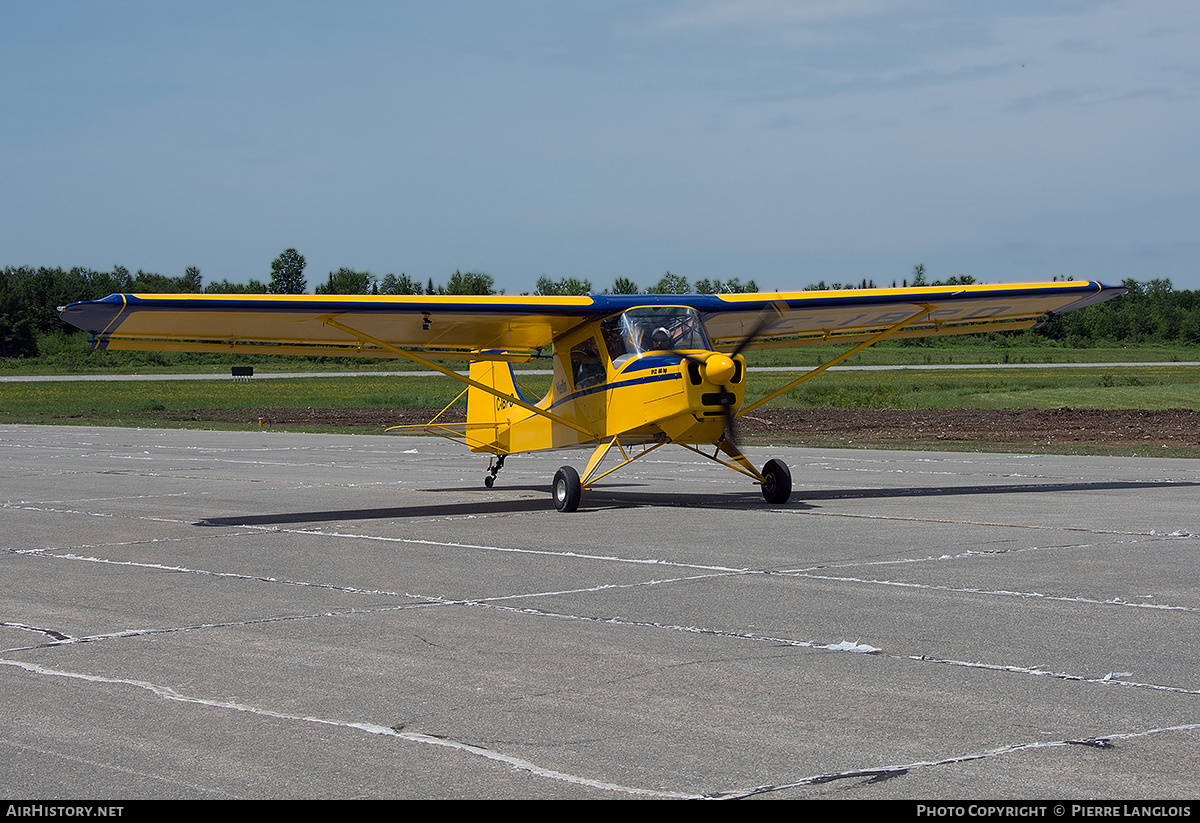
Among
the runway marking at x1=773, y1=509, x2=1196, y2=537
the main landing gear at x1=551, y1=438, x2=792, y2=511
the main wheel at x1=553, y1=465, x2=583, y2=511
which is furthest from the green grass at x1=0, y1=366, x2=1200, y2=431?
the runway marking at x1=773, y1=509, x2=1196, y2=537

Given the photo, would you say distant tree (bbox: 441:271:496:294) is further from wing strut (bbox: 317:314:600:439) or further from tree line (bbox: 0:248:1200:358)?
wing strut (bbox: 317:314:600:439)

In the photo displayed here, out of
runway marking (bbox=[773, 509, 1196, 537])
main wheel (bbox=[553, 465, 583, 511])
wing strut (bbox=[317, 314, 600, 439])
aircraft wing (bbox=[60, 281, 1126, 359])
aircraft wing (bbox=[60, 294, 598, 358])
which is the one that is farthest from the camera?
wing strut (bbox=[317, 314, 600, 439])

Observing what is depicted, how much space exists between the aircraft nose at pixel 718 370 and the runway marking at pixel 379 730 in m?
9.01

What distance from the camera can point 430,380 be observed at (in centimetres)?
7375

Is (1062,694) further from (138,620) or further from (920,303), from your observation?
(920,303)

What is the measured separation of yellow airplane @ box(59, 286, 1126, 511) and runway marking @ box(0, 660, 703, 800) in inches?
Result: 331

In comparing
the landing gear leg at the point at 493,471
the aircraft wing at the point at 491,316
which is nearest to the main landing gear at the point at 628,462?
the aircraft wing at the point at 491,316

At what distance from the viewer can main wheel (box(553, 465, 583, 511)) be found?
15555mm

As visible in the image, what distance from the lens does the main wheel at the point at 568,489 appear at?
1555cm

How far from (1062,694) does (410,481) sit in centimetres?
1631

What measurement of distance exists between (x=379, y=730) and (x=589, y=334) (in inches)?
462

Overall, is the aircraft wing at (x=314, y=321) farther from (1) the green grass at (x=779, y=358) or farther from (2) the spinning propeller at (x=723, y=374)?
(1) the green grass at (x=779, y=358)
